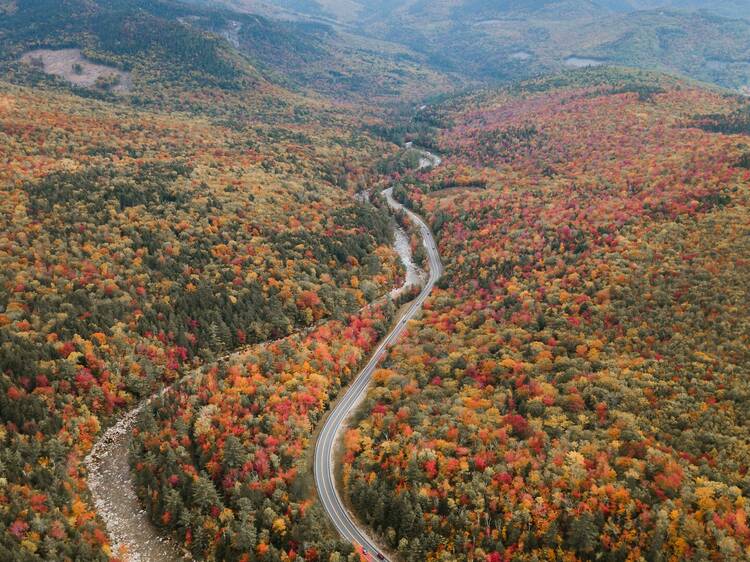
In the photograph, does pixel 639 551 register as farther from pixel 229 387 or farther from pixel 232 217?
pixel 232 217

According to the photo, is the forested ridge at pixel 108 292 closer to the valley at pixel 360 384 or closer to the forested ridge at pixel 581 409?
the valley at pixel 360 384

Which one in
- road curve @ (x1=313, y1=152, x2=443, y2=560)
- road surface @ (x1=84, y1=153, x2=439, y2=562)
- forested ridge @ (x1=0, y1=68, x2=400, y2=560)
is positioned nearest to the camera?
road surface @ (x1=84, y1=153, x2=439, y2=562)

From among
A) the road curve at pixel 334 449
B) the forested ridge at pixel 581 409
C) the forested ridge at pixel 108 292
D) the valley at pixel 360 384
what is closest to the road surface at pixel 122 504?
the valley at pixel 360 384

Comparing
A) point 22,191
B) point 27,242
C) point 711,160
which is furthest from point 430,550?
point 711,160

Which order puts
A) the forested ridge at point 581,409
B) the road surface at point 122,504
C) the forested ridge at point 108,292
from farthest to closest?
the forested ridge at point 108,292 → the road surface at point 122,504 → the forested ridge at point 581,409

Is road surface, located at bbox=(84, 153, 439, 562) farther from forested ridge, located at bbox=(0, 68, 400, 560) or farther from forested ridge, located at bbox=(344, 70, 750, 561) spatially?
forested ridge, located at bbox=(344, 70, 750, 561)

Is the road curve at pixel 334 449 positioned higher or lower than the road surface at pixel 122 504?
higher

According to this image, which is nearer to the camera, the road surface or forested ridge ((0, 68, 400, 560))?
the road surface

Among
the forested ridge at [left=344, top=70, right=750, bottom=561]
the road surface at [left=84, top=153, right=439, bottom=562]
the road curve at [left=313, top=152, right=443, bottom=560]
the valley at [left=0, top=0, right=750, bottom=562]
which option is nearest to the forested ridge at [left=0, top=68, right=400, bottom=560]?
the valley at [left=0, top=0, right=750, bottom=562]
